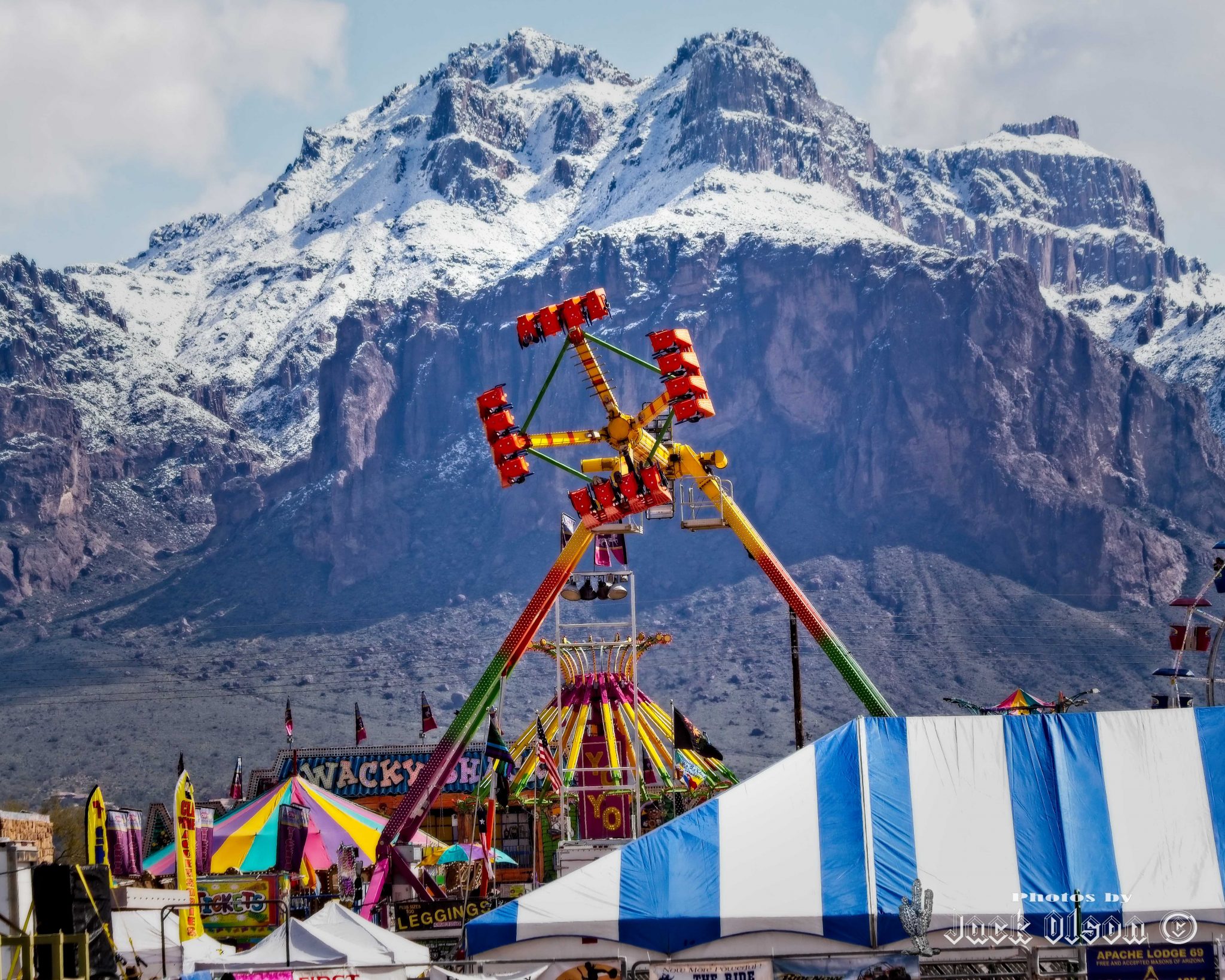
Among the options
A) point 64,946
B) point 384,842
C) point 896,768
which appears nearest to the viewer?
point 64,946

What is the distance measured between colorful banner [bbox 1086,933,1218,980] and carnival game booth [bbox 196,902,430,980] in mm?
8315

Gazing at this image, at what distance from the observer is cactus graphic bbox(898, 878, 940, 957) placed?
78.2 feet

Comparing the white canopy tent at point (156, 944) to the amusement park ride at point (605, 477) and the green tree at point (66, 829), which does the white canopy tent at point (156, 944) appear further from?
the green tree at point (66, 829)

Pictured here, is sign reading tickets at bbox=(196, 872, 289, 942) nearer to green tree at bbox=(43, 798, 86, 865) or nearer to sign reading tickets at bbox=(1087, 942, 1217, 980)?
sign reading tickets at bbox=(1087, 942, 1217, 980)

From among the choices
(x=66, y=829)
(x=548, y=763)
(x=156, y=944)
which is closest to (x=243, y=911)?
(x=156, y=944)

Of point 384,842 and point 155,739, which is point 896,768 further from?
point 155,739

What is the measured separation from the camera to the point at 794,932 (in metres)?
24.1

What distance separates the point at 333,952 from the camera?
26.9 meters

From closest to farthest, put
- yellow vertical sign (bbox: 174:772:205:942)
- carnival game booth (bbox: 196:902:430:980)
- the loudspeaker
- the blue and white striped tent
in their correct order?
the loudspeaker < the blue and white striped tent < carnival game booth (bbox: 196:902:430:980) < yellow vertical sign (bbox: 174:772:205:942)

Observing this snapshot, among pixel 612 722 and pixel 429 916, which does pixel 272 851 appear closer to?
pixel 612 722

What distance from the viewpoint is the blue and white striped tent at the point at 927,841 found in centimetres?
2422


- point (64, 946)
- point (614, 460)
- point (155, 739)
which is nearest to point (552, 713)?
point (614, 460)

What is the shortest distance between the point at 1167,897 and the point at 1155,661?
179951mm

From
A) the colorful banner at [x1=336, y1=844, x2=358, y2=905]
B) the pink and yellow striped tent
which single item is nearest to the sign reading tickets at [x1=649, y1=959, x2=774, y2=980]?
the colorful banner at [x1=336, y1=844, x2=358, y2=905]
